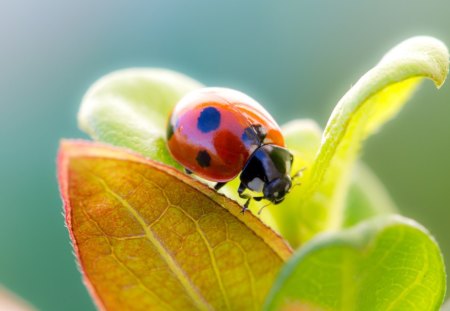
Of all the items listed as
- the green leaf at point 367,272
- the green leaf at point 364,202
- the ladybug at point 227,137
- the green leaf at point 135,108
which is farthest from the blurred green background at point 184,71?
the green leaf at point 367,272

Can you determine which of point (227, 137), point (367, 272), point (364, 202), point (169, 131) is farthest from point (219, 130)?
point (367, 272)

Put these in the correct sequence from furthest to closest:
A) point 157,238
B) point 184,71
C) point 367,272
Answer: point 184,71 → point 157,238 → point 367,272

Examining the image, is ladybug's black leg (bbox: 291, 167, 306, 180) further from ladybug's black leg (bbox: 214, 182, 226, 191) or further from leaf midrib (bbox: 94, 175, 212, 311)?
leaf midrib (bbox: 94, 175, 212, 311)

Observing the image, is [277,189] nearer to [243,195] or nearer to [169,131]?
[243,195]

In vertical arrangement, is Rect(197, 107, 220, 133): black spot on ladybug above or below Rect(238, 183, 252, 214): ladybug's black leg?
above

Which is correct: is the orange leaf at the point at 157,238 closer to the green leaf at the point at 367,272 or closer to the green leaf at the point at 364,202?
the green leaf at the point at 367,272

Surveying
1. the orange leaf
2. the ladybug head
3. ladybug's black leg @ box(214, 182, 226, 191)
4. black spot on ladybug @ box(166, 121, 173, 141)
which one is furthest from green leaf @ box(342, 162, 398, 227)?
the orange leaf
